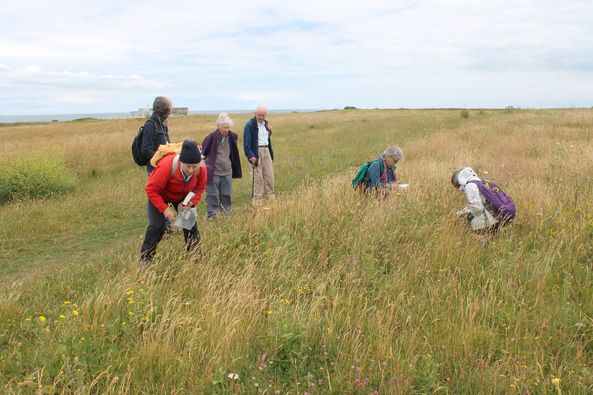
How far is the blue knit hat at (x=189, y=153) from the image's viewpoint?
4.41 metres

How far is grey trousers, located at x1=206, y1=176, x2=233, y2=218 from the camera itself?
7.55 m

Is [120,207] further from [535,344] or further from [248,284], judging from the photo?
[535,344]

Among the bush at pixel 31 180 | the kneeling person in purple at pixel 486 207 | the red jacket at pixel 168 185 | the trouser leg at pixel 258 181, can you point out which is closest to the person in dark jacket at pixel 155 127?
the red jacket at pixel 168 185

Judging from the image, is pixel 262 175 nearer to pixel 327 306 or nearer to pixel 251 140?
pixel 251 140

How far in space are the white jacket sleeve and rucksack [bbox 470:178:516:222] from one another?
3.1 inches

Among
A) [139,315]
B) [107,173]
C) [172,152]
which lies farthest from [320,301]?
[107,173]

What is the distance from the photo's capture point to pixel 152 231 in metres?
4.91

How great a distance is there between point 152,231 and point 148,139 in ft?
5.83

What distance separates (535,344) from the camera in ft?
10.7

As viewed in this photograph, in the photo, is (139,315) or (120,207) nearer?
(139,315)

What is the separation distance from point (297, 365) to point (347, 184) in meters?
4.89

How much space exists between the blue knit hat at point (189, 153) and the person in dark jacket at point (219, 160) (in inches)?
115

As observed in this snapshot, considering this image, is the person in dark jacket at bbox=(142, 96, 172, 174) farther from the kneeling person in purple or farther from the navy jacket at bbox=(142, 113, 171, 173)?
the kneeling person in purple

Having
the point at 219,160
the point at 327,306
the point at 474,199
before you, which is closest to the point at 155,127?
the point at 219,160
